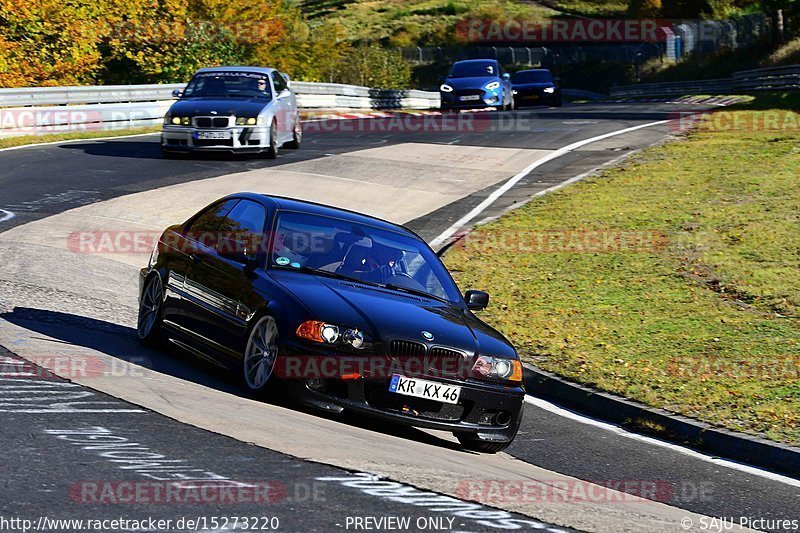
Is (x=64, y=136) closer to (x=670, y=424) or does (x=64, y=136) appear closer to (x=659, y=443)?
(x=670, y=424)

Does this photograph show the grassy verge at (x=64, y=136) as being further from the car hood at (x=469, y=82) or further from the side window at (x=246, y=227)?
the side window at (x=246, y=227)

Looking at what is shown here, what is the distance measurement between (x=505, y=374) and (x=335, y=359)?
1299 millimetres

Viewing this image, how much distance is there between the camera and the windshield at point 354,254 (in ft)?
30.0

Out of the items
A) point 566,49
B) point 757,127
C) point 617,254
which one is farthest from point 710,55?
point 617,254

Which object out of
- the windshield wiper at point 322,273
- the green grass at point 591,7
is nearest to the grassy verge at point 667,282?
the windshield wiper at point 322,273

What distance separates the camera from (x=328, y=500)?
5797 mm

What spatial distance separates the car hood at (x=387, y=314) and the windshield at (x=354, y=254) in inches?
8.8

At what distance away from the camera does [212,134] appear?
23.0m

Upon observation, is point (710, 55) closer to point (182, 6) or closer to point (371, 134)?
point (182, 6)

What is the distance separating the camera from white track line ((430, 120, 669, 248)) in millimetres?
17737

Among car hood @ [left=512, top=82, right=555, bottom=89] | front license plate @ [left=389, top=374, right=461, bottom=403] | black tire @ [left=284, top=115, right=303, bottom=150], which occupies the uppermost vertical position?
car hood @ [left=512, top=82, right=555, bottom=89]

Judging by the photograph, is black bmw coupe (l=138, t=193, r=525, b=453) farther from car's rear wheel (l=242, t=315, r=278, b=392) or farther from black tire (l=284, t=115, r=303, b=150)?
black tire (l=284, t=115, r=303, b=150)

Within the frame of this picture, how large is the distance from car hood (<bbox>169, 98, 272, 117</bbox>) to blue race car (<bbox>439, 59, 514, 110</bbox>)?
1701 centimetres

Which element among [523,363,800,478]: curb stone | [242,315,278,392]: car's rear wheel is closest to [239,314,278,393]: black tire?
[242,315,278,392]: car's rear wheel
